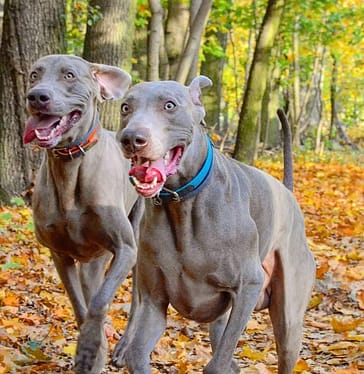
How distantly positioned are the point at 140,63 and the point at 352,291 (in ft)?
32.5

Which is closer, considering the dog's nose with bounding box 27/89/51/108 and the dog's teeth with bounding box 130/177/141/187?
the dog's teeth with bounding box 130/177/141/187

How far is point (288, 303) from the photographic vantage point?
4375mm

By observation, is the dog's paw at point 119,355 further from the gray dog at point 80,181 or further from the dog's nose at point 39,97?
the dog's nose at point 39,97

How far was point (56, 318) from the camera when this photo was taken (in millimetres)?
6191

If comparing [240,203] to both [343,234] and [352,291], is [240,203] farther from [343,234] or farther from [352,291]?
[343,234]

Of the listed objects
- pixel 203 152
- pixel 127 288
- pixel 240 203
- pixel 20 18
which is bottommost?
pixel 127 288

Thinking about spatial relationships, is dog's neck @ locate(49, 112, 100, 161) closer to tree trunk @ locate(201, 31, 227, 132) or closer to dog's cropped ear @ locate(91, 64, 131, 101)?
dog's cropped ear @ locate(91, 64, 131, 101)

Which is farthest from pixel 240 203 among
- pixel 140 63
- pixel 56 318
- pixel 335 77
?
pixel 335 77

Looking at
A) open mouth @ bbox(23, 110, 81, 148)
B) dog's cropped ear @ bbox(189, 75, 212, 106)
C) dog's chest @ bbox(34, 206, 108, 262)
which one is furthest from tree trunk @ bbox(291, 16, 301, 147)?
dog's cropped ear @ bbox(189, 75, 212, 106)

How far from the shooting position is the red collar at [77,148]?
4.76 meters

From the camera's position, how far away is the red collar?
4758 millimetres

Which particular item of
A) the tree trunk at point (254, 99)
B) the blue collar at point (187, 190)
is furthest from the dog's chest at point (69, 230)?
the tree trunk at point (254, 99)

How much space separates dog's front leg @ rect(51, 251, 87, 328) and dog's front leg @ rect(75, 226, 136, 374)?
330mm

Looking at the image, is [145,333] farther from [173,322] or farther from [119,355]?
[173,322]
